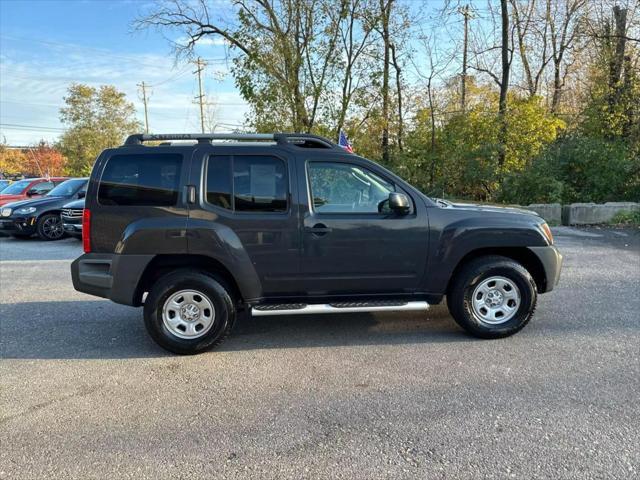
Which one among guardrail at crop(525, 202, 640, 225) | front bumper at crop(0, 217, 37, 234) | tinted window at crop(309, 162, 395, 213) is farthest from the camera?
guardrail at crop(525, 202, 640, 225)

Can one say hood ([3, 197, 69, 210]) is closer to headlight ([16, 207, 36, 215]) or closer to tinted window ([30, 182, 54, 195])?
headlight ([16, 207, 36, 215])

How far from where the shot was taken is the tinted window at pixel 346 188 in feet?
14.3

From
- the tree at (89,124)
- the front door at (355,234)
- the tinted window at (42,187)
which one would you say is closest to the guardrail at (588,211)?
the front door at (355,234)

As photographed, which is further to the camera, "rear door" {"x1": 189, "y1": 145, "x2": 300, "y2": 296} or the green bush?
the green bush

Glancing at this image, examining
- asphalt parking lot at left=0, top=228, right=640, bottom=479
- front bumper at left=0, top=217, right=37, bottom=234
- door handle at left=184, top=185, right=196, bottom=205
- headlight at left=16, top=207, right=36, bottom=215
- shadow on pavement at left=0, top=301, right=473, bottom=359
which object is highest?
door handle at left=184, top=185, right=196, bottom=205

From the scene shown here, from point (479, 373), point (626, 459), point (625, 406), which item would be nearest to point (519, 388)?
point (479, 373)

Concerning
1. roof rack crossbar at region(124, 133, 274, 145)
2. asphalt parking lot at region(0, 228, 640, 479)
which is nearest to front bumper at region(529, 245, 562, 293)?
asphalt parking lot at region(0, 228, 640, 479)

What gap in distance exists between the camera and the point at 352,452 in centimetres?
275

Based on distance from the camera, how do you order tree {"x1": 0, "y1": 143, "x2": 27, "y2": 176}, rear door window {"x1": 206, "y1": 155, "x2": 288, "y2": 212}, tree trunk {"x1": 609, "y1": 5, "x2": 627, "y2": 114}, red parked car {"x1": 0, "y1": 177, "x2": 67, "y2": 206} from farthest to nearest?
tree {"x1": 0, "y1": 143, "x2": 27, "y2": 176} < red parked car {"x1": 0, "y1": 177, "x2": 67, "y2": 206} < tree trunk {"x1": 609, "y1": 5, "x2": 627, "y2": 114} < rear door window {"x1": 206, "y1": 155, "x2": 288, "y2": 212}

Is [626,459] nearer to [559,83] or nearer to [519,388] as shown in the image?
[519,388]

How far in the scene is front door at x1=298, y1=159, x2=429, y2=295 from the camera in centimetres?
427

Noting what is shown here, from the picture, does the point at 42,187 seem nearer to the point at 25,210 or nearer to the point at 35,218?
the point at 25,210

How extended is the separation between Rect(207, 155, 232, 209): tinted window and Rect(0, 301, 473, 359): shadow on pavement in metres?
1.43

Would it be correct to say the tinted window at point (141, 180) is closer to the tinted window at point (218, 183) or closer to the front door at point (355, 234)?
the tinted window at point (218, 183)
